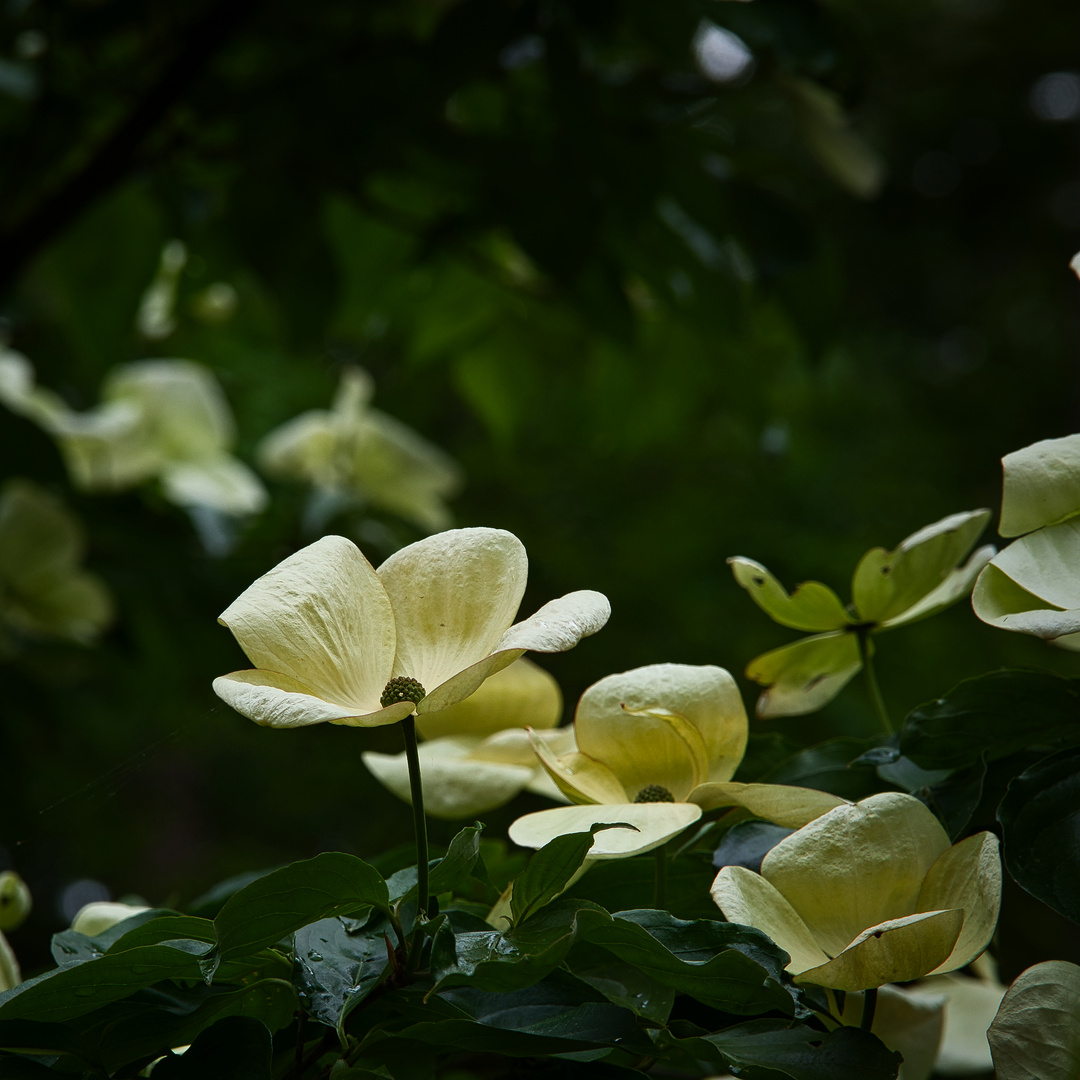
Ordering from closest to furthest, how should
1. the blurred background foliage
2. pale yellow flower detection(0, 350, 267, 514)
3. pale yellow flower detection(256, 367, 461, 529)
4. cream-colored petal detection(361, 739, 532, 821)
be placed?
cream-colored petal detection(361, 739, 532, 821), the blurred background foliage, pale yellow flower detection(0, 350, 267, 514), pale yellow flower detection(256, 367, 461, 529)

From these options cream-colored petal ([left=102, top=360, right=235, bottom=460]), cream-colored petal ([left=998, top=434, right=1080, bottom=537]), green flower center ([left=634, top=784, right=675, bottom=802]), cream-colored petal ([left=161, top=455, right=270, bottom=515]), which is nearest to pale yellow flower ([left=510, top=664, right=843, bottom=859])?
green flower center ([left=634, top=784, right=675, bottom=802])

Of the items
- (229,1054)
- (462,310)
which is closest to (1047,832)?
(229,1054)

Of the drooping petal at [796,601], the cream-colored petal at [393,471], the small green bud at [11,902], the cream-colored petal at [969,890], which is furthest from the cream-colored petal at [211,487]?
the cream-colored petal at [969,890]

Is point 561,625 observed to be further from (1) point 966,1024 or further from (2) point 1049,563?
(1) point 966,1024

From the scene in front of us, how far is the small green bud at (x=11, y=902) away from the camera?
0.43 meters

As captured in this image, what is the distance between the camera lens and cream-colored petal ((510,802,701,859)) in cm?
32

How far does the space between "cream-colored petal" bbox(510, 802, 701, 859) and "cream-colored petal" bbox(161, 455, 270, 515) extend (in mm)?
1070

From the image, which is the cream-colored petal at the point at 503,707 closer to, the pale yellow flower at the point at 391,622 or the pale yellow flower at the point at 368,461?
the pale yellow flower at the point at 391,622

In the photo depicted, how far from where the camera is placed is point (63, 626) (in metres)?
1.22

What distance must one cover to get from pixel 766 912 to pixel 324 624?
16cm

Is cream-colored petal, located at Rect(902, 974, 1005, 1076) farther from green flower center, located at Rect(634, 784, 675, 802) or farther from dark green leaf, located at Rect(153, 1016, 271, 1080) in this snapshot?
dark green leaf, located at Rect(153, 1016, 271, 1080)

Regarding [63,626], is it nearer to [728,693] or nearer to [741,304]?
[741,304]

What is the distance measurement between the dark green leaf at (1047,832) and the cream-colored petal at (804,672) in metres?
0.11

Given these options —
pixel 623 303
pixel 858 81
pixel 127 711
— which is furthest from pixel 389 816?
pixel 858 81
